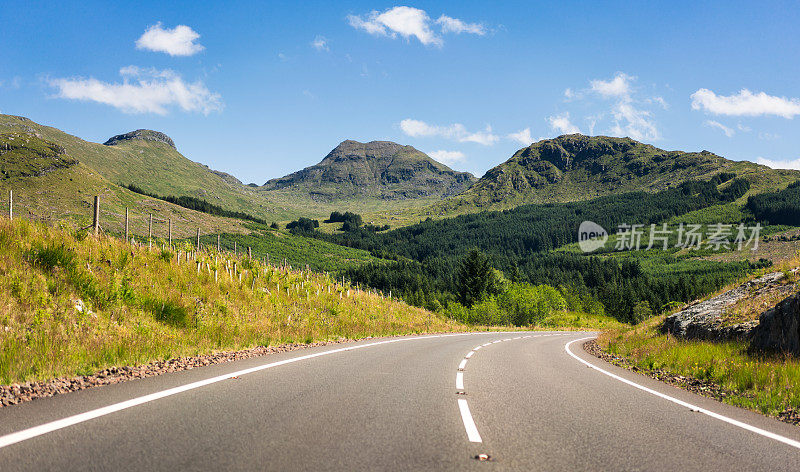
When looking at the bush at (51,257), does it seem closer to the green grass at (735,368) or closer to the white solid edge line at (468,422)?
the white solid edge line at (468,422)

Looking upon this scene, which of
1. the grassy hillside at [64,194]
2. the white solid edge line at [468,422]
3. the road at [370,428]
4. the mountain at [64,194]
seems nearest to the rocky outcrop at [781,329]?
the road at [370,428]

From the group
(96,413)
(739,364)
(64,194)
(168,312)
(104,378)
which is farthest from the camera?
(64,194)

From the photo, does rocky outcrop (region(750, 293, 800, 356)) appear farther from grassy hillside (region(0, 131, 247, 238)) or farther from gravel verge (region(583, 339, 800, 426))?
grassy hillside (region(0, 131, 247, 238))

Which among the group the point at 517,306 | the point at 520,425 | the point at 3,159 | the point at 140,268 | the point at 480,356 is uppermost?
the point at 3,159

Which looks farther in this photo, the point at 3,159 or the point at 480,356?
the point at 3,159

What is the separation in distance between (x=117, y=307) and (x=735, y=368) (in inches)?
587

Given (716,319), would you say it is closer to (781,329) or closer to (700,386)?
(781,329)

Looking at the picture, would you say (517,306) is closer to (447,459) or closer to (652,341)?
(652,341)

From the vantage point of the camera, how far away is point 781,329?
9703 millimetres

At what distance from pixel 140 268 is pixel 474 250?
64501mm

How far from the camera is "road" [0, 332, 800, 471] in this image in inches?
158

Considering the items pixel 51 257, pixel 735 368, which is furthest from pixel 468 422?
pixel 51 257

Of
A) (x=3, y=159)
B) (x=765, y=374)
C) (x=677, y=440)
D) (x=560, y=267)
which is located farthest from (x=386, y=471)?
(x=3, y=159)

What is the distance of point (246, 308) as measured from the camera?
17578mm
